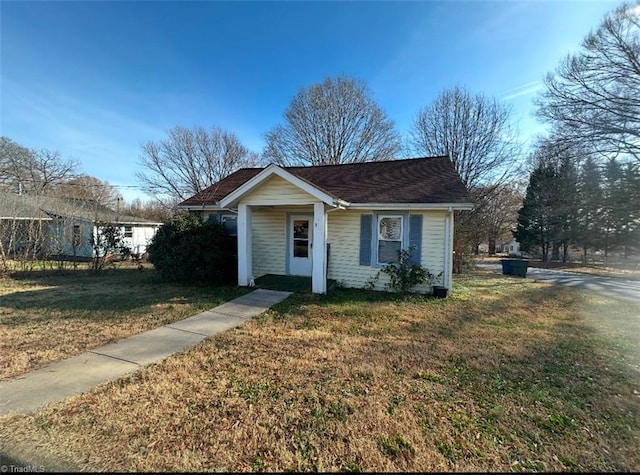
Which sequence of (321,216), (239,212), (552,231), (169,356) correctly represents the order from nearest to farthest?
(169,356), (321,216), (239,212), (552,231)

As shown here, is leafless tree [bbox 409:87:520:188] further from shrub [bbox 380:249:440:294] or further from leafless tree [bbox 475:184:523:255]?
shrub [bbox 380:249:440:294]

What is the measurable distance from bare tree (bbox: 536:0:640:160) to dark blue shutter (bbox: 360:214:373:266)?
1357 cm

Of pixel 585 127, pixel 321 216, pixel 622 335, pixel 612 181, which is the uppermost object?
pixel 585 127

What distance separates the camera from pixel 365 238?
30.5 ft

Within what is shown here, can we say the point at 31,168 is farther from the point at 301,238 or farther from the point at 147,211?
the point at 301,238

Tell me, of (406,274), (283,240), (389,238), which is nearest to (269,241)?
(283,240)

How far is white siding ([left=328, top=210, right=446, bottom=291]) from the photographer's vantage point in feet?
28.7

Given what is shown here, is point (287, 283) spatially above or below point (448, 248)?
below

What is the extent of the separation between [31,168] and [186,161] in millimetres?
16331

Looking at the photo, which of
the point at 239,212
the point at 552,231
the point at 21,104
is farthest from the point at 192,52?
the point at 552,231

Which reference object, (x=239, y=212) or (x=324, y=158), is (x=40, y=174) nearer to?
(x=324, y=158)

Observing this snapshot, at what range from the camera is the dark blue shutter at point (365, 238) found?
9258 millimetres

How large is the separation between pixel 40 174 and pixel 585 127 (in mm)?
43761

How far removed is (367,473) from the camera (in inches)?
86.0
